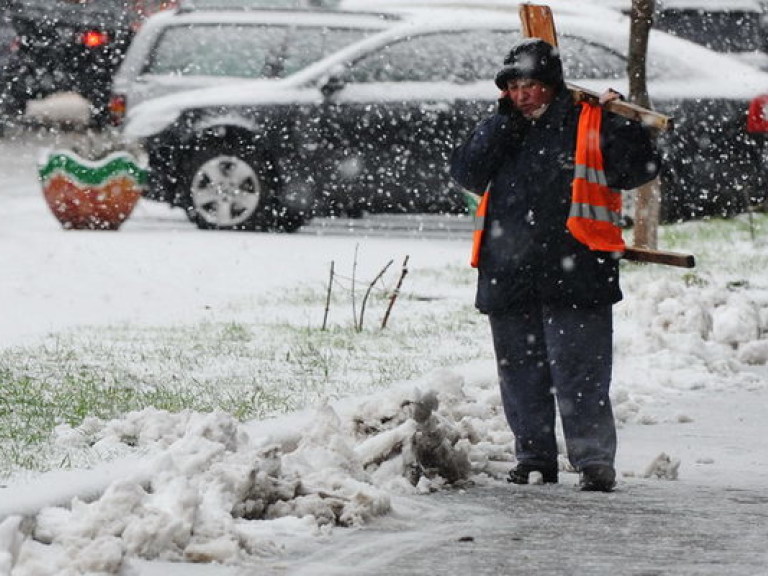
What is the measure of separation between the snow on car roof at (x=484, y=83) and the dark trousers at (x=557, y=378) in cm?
861

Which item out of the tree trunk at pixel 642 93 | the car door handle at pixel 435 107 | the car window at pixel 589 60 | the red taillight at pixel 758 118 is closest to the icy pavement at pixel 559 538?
the tree trunk at pixel 642 93

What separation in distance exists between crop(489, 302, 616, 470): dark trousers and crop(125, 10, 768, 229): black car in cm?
837

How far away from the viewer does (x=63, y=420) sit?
730cm

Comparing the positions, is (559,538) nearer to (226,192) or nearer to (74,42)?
(226,192)

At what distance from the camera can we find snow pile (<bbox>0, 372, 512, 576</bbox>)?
17.7 feet

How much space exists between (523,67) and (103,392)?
2237mm

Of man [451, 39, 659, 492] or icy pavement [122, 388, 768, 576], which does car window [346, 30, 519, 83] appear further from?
man [451, 39, 659, 492]

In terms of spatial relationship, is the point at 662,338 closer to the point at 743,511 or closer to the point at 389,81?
the point at 743,511

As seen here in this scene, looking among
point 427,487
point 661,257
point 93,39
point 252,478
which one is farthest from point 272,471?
point 93,39

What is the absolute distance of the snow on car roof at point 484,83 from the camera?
50.5ft

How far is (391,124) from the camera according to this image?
50.5 feet

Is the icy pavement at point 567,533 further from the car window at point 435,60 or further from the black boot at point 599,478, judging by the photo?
the car window at point 435,60

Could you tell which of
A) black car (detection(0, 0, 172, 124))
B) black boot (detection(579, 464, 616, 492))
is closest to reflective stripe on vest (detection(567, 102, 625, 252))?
black boot (detection(579, 464, 616, 492))

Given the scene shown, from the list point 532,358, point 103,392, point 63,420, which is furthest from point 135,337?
point 532,358
